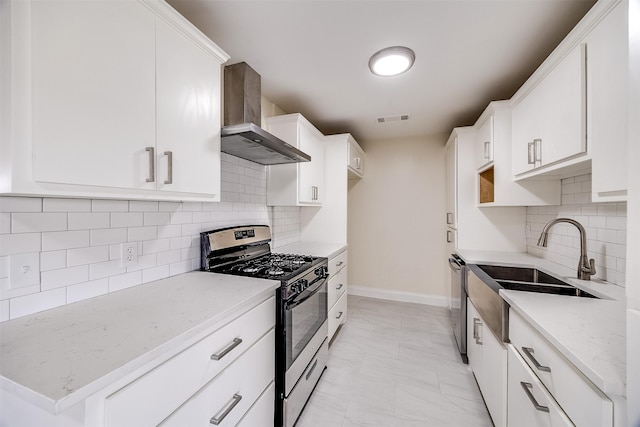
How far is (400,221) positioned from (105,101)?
356cm

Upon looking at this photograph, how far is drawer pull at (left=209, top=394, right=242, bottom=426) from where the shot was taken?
3.09 feet

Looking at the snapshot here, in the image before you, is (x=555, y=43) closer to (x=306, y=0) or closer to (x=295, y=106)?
(x=306, y=0)

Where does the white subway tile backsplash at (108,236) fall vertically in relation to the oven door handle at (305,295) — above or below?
above

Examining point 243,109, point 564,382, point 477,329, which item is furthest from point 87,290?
point 477,329

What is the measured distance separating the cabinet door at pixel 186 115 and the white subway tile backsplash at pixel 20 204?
1.35ft

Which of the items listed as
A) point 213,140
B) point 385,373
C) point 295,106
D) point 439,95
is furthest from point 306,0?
point 385,373

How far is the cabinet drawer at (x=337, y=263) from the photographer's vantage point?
7.68 feet

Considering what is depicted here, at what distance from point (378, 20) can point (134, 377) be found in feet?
6.48

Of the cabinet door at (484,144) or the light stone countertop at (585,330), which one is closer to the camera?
the light stone countertop at (585,330)

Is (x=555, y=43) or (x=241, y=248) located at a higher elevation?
(x=555, y=43)

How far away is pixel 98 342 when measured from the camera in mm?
735

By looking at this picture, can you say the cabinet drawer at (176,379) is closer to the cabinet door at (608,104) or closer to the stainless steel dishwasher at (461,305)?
the cabinet door at (608,104)

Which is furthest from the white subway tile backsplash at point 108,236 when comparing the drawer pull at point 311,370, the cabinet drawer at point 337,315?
the cabinet drawer at point 337,315

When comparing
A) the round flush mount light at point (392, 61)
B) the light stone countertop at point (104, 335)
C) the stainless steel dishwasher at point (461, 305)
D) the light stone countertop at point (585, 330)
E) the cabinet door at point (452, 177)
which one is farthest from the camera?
the cabinet door at point (452, 177)
